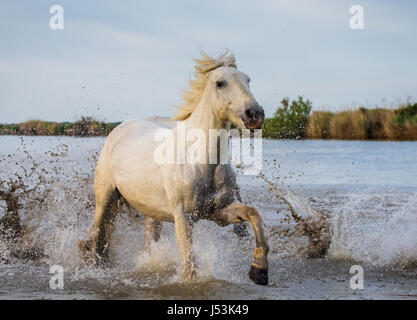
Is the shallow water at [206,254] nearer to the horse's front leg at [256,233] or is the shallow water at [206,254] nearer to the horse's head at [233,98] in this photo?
the horse's front leg at [256,233]

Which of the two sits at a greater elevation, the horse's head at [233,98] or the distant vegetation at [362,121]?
the distant vegetation at [362,121]

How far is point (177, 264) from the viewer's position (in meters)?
5.92

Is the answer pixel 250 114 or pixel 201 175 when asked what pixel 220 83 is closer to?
pixel 250 114

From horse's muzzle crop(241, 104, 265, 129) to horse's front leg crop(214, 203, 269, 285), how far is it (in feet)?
2.57

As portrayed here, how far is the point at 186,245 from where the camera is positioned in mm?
4793

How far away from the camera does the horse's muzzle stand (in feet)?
14.2

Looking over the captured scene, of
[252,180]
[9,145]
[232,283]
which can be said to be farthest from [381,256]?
[252,180]

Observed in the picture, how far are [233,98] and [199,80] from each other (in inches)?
26.4

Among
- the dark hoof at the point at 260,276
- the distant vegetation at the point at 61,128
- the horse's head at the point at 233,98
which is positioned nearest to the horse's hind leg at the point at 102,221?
the horse's head at the point at 233,98

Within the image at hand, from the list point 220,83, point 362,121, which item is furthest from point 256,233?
point 362,121

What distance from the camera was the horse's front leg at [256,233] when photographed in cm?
445

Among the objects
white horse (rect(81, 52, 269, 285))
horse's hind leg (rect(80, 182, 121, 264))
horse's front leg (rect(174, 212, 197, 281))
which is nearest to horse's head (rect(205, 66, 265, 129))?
white horse (rect(81, 52, 269, 285))
